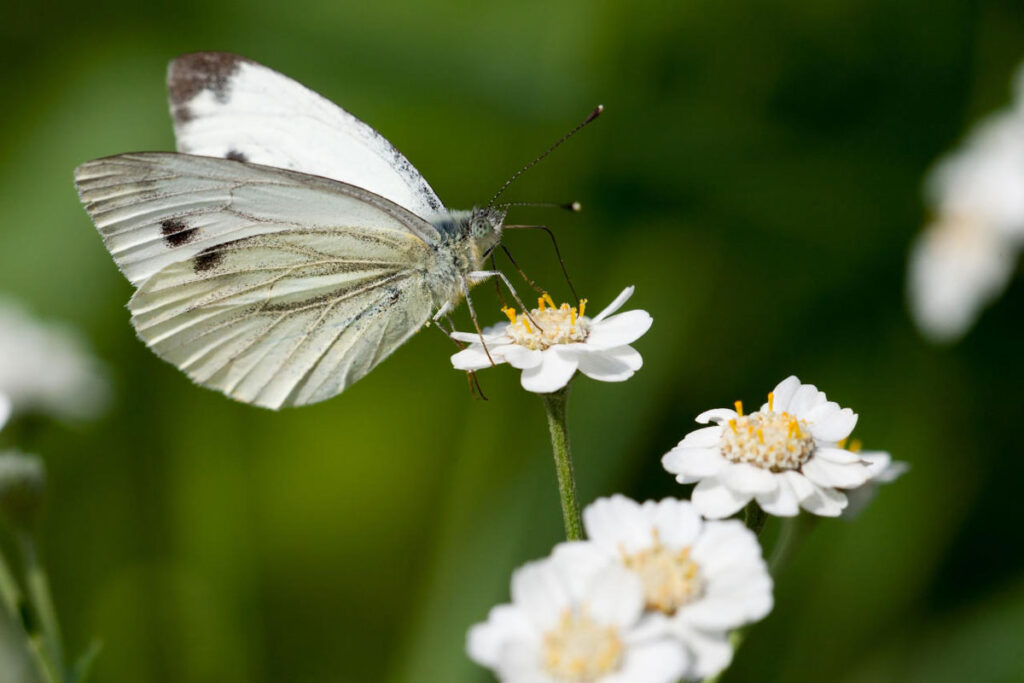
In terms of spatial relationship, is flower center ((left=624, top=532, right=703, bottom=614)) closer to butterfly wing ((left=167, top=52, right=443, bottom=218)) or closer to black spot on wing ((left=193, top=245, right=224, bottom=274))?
butterfly wing ((left=167, top=52, right=443, bottom=218))

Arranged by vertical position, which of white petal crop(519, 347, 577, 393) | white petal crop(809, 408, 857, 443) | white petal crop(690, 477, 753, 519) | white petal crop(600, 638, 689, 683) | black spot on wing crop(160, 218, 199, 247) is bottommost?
white petal crop(600, 638, 689, 683)

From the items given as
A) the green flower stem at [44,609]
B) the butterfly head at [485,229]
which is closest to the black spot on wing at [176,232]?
the butterfly head at [485,229]

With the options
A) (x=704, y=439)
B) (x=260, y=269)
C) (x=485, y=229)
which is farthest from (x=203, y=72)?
(x=704, y=439)

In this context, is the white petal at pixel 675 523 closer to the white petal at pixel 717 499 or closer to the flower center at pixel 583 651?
the white petal at pixel 717 499

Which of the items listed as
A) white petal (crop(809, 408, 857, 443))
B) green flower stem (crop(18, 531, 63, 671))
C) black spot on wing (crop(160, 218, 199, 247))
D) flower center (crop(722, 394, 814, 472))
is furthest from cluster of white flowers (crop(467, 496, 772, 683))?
black spot on wing (crop(160, 218, 199, 247))

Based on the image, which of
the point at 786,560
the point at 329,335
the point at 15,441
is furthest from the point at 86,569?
the point at 786,560

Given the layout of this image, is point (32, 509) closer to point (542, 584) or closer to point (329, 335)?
point (329, 335)
